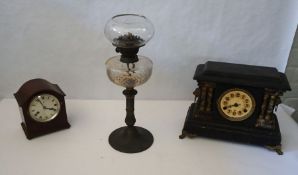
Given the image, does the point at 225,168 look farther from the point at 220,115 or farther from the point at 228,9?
the point at 228,9

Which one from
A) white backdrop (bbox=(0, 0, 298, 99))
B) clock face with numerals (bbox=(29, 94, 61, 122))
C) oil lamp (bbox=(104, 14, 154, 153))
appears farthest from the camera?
white backdrop (bbox=(0, 0, 298, 99))

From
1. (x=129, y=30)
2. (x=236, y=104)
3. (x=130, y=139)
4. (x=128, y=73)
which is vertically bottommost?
(x=130, y=139)

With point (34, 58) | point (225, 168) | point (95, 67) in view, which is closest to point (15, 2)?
point (34, 58)

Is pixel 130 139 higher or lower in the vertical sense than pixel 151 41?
lower

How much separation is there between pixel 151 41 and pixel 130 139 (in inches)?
15.9

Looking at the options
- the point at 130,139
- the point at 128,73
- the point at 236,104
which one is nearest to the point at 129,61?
the point at 128,73

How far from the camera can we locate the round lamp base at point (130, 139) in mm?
961

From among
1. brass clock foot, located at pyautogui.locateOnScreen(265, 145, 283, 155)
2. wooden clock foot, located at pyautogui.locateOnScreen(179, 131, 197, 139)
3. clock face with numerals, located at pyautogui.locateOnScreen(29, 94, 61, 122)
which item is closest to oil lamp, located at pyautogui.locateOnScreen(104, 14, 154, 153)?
wooden clock foot, located at pyautogui.locateOnScreen(179, 131, 197, 139)

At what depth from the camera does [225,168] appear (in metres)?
A: 0.89

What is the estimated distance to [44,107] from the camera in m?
Result: 0.99

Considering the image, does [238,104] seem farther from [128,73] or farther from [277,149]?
[128,73]

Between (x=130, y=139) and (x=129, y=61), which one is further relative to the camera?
(x=130, y=139)

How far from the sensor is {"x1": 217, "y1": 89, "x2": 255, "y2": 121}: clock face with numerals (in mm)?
961

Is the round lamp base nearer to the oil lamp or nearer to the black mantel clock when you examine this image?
the oil lamp
